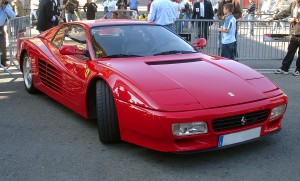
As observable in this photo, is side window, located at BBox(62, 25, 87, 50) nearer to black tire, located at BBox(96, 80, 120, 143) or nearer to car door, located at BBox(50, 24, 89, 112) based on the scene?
car door, located at BBox(50, 24, 89, 112)

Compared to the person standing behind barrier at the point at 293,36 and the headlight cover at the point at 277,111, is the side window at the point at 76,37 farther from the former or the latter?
the person standing behind barrier at the point at 293,36

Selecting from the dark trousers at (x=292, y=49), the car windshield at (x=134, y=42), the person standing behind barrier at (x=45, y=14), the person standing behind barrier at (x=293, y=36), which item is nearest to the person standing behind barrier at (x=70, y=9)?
the person standing behind barrier at (x=45, y=14)

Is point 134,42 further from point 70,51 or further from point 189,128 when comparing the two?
point 189,128

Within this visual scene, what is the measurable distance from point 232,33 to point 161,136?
4.78 metres

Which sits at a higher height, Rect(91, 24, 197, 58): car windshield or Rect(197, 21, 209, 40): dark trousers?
Rect(91, 24, 197, 58): car windshield

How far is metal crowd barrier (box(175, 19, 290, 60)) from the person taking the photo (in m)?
9.66

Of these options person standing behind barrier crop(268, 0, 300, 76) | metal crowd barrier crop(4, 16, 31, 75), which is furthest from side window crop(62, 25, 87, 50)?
person standing behind barrier crop(268, 0, 300, 76)

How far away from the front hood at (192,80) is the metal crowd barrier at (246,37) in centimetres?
485

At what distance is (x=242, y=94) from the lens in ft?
13.3

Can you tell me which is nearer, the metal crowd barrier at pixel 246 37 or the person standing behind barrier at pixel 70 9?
the metal crowd barrier at pixel 246 37

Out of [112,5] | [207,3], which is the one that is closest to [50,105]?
[207,3]

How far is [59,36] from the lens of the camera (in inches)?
235

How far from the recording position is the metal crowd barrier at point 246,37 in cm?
966

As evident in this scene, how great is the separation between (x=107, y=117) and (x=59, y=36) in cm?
220
